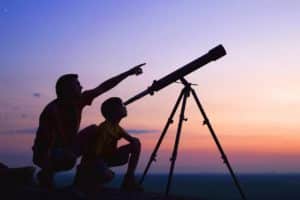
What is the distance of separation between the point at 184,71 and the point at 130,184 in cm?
262

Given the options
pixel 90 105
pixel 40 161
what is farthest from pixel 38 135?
pixel 90 105

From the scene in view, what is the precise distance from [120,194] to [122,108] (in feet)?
5.41

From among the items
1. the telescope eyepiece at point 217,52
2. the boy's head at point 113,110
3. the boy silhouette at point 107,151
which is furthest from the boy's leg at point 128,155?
the telescope eyepiece at point 217,52

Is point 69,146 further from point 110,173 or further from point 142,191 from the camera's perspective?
point 142,191

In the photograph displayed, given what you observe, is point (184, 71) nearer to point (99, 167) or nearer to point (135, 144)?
point (135, 144)

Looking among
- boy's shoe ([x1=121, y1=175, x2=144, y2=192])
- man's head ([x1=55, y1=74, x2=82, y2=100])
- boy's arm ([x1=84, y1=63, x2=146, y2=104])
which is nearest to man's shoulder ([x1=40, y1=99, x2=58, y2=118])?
man's head ([x1=55, y1=74, x2=82, y2=100])

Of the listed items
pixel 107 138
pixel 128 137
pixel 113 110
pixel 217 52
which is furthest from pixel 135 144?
pixel 217 52

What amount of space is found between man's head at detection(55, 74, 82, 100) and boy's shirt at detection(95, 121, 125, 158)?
95 cm

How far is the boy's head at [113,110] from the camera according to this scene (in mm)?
11484

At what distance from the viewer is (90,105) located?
1105 cm

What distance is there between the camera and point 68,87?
10.6 meters

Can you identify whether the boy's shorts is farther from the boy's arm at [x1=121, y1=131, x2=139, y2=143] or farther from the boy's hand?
the boy's hand

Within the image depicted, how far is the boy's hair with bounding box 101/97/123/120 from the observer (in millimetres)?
11484

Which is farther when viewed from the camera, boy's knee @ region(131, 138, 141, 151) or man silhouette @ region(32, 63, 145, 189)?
boy's knee @ region(131, 138, 141, 151)
